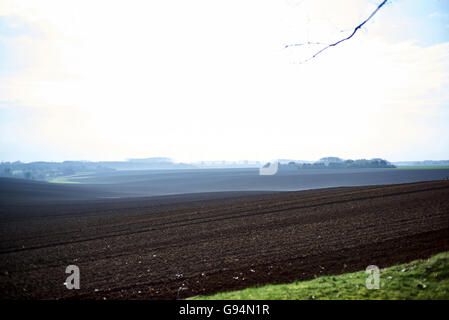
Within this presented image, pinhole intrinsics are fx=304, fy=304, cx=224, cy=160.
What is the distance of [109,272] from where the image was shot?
Answer: 515 inches

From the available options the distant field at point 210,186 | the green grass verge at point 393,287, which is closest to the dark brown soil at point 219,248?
the green grass verge at point 393,287

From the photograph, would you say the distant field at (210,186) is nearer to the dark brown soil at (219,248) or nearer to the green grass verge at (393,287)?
the dark brown soil at (219,248)

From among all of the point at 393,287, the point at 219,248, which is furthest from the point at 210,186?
the point at 393,287

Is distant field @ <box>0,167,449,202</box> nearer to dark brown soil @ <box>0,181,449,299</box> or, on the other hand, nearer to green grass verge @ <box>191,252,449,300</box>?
dark brown soil @ <box>0,181,449,299</box>

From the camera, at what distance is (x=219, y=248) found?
51.7ft

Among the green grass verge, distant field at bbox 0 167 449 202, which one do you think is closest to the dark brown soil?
the green grass verge

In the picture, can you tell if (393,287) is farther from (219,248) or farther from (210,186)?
(210,186)

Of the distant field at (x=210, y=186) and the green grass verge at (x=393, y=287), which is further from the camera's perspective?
the distant field at (x=210, y=186)

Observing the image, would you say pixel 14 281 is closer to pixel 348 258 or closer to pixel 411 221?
pixel 348 258

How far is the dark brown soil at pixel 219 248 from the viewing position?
11016mm

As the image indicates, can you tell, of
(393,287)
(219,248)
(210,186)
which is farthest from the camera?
(210,186)

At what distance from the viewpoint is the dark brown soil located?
11016mm
